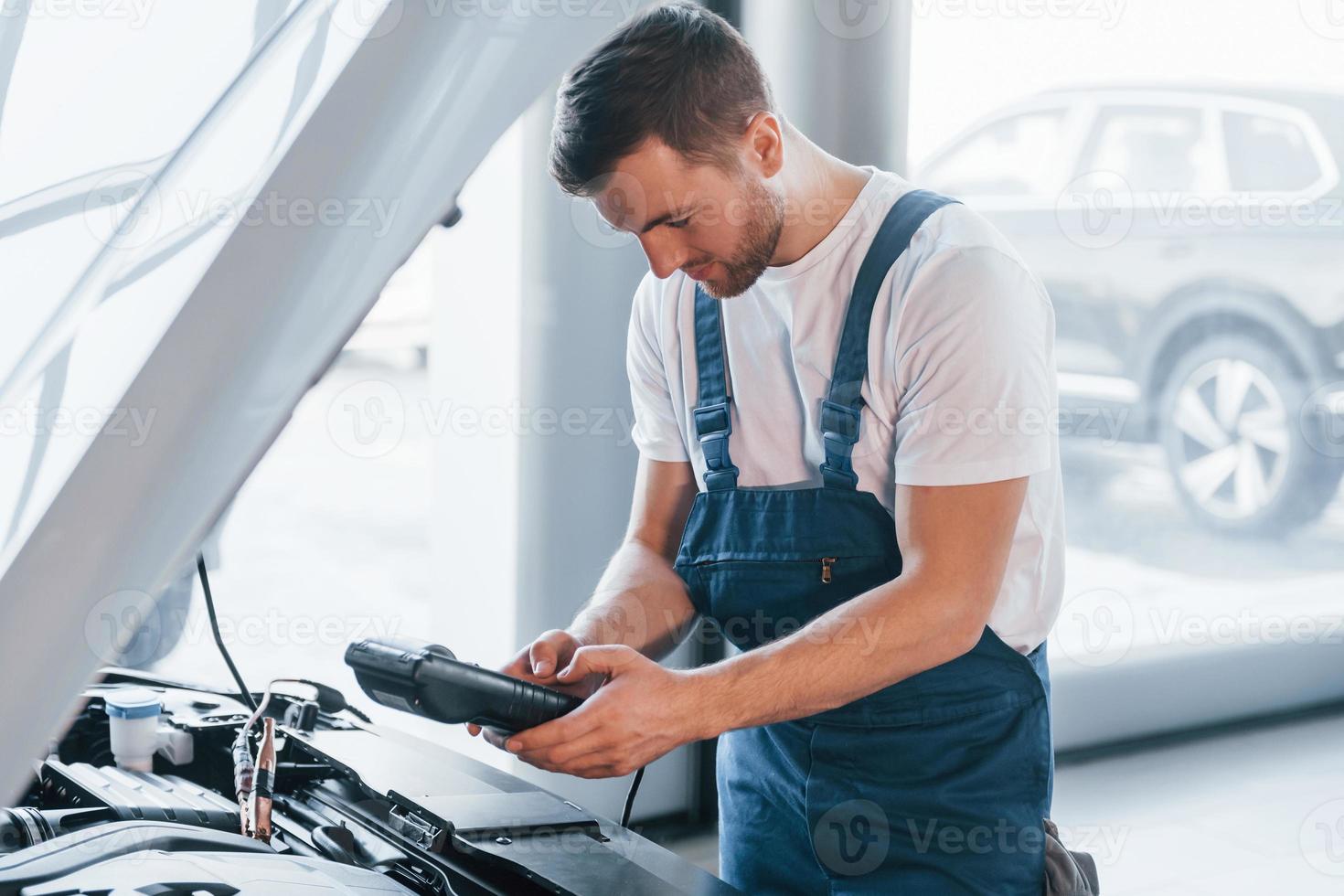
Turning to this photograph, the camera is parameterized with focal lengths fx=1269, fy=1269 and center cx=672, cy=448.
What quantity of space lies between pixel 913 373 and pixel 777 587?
0.94 ft

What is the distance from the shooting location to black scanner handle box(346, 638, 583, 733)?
3.41 feet

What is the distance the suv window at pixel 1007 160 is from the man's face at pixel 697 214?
2.12 m

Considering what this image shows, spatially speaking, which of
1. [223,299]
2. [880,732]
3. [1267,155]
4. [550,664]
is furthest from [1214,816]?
[223,299]

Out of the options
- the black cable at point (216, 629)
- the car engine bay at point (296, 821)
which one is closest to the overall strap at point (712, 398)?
the car engine bay at point (296, 821)

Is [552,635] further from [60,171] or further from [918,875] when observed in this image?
[60,171]

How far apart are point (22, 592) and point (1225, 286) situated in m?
3.87

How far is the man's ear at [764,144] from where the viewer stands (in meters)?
1.35

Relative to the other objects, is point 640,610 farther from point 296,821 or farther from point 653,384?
point 296,821

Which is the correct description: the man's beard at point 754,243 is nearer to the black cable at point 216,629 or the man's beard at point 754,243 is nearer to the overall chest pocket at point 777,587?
the overall chest pocket at point 777,587

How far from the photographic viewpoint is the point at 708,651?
2.95 meters

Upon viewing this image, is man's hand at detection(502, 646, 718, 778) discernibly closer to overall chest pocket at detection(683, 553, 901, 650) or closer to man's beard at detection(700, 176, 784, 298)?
overall chest pocket at detection(683, 553, 901, 650)

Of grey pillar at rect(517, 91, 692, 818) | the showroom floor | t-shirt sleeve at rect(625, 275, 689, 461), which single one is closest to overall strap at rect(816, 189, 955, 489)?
t-shirt sleeve at rect(625, 275, 689, 461)

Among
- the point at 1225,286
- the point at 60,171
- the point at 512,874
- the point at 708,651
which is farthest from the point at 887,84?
the point at 60,171

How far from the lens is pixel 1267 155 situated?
3.75m
